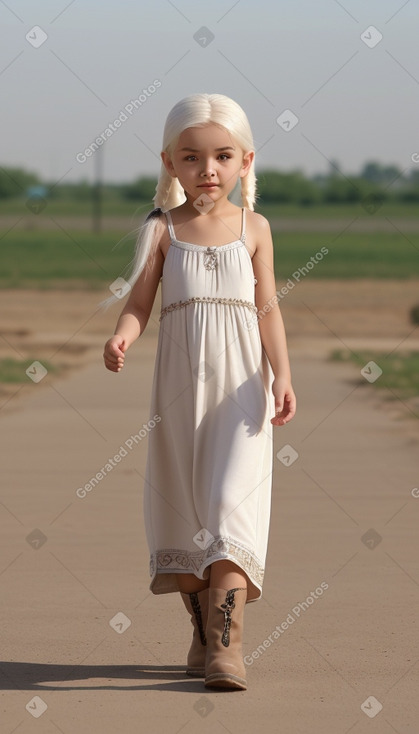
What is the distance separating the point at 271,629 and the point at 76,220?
8267cm

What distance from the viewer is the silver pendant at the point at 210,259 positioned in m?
4.59

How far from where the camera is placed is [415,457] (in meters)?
9.26

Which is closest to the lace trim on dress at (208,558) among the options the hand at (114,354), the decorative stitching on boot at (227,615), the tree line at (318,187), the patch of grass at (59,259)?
the decorative stitching on boot at (227,615)

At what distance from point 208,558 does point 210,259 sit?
3.20 feet

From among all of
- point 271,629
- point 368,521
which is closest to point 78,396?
point 368,521

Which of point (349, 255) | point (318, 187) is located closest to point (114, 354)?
point (349, 255)

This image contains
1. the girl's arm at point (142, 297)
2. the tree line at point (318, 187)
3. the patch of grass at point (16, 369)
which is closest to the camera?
the girl's arm at point (142, 297)

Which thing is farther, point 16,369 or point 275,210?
point 275,210

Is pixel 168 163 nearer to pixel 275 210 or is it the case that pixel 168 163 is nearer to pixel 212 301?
pixel 212 301

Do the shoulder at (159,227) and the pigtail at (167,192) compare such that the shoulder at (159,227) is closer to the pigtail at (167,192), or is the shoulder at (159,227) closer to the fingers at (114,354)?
the pigtail at (167,192)

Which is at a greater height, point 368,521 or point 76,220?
point 76,220

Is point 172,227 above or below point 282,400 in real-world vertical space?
above

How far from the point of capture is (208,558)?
4.47 meters

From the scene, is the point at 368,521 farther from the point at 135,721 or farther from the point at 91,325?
the point at 91,325
